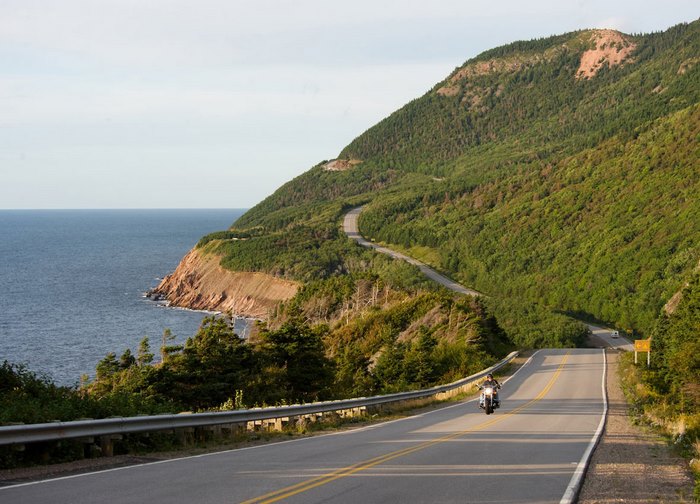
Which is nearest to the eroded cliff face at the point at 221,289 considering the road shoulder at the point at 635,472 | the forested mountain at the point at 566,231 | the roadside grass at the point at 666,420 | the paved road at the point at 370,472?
the forested mountain at the point at 566,231

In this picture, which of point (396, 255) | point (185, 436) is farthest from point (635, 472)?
point (396, 255)

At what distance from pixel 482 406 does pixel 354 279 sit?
63.9 m

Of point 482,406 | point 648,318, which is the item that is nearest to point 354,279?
point 648,318

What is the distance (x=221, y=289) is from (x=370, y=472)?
112264mm

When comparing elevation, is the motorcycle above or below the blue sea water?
above

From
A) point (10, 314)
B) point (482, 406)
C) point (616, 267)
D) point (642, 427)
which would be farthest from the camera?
point (616, 267)

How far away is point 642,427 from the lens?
2420 centimetres

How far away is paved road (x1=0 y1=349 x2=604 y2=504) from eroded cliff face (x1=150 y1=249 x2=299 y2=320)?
87962mm

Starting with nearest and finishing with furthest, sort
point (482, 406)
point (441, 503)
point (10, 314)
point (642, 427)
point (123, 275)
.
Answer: point (441, 503) → point (642, 427) → point (482, 406) → point (10, 314) → point (123, 275)

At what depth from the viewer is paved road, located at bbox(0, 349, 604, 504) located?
10.5m

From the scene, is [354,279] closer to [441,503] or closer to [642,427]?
[642,427]

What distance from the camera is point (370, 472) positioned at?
41.7ft

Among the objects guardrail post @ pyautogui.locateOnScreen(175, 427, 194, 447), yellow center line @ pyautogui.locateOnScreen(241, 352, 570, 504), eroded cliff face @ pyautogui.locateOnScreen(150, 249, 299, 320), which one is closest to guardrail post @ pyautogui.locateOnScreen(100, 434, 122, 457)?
guardrail post @ pyautogui.locateOnScreen(175, 427, 194, 447)

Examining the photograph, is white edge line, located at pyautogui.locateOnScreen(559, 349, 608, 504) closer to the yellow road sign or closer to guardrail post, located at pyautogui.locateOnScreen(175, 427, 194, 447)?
guardrail post, located at pyautogui.locateOnScreen(175, 427, 194, 447)
